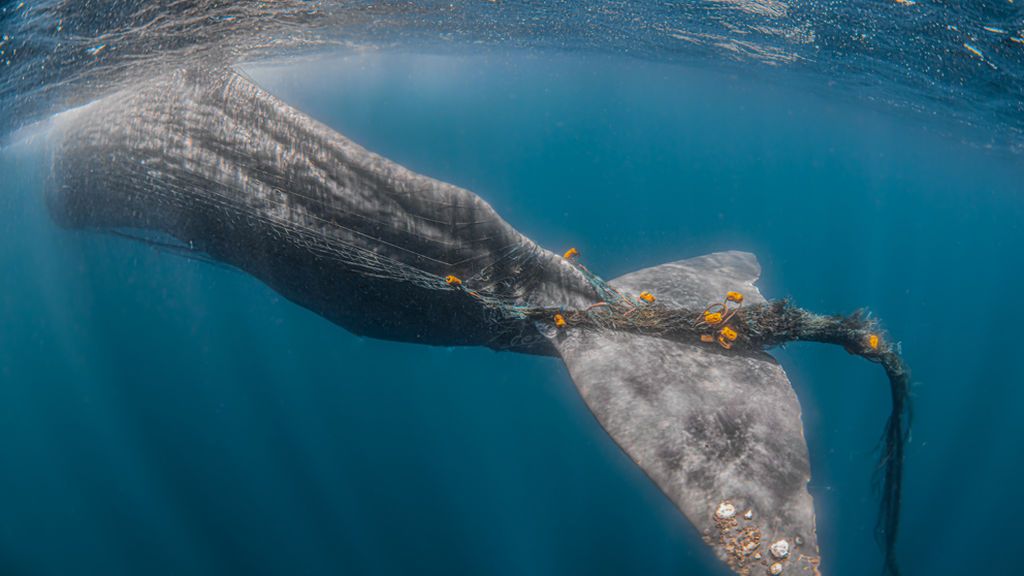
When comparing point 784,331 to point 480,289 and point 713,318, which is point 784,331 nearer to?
point 713,318

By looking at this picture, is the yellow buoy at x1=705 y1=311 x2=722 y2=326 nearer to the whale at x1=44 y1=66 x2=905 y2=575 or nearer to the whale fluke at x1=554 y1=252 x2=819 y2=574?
the whale at x1=44 y1=66 x2=905 y2=575

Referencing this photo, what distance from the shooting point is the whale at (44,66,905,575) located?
3.26 meters

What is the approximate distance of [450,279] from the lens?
4688 mm

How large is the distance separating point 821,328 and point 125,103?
29.3ft

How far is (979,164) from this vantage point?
33.5 metres

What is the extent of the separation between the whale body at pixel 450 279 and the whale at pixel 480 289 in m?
0.01

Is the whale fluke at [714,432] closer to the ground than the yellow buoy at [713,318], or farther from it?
closer to the ground

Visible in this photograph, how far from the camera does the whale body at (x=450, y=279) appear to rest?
127 inches

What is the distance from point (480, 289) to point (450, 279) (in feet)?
1.20

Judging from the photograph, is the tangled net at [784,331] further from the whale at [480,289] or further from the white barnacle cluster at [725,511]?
the white barnacle cluster at [725,511]

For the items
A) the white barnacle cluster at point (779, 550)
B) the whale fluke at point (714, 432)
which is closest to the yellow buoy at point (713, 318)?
the whale fluke at point (714, 432)

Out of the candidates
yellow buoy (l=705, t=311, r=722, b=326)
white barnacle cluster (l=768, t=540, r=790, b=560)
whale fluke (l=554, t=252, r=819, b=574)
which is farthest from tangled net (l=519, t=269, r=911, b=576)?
white barnacle cluster (l=768, t=540, r=790, b=560)

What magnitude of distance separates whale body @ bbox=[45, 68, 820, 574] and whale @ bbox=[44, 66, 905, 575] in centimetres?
1

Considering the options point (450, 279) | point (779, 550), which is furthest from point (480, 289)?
point (779, 550)
